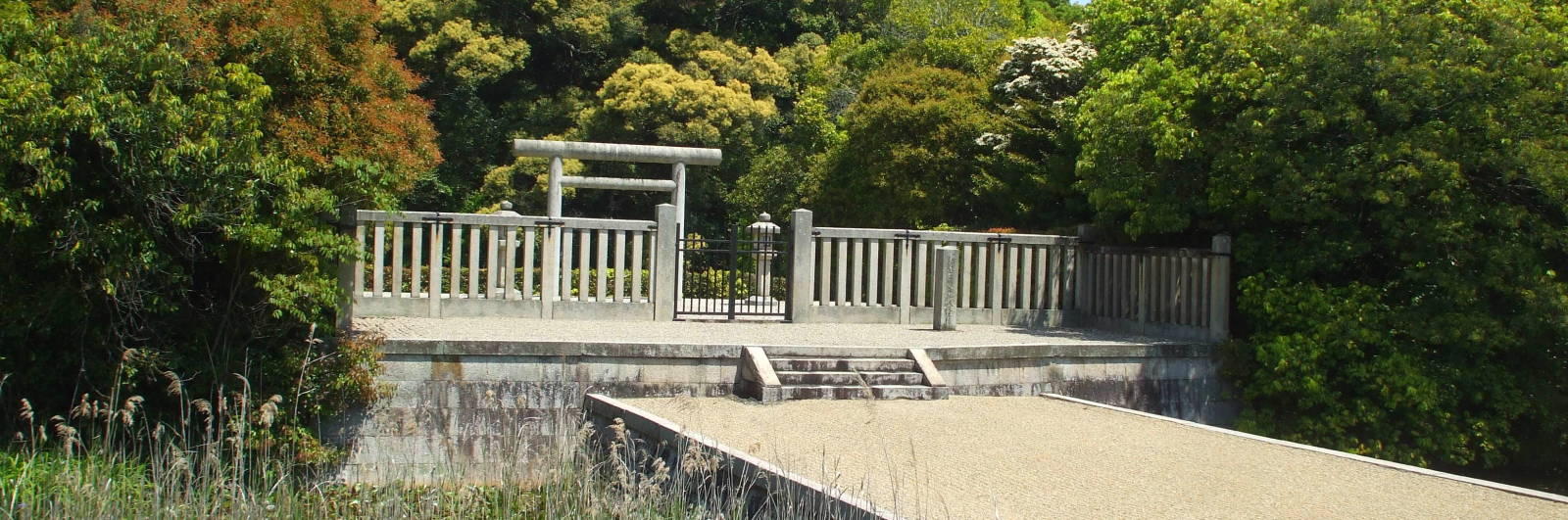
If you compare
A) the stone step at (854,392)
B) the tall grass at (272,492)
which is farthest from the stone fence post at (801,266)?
the tall grass at (272,492)

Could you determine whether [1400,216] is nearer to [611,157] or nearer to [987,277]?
[987,277]

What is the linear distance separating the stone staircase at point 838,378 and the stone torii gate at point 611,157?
787 cm

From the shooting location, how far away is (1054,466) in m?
6.92

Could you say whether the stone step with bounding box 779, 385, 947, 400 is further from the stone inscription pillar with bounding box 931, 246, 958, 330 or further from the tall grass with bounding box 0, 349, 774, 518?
the stone inscription pillar with bounding box 931, 246, 958, 330

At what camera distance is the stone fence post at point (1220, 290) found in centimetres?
1105

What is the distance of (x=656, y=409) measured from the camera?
8539mm

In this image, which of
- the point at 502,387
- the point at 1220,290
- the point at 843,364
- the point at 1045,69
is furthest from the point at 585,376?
the point at 1045,69

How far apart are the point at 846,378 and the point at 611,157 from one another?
32.7 feet

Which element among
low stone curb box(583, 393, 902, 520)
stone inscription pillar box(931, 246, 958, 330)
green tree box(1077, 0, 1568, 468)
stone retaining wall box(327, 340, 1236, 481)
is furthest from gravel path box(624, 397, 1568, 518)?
stone inscription pillar box(931, 246, 958, 330)

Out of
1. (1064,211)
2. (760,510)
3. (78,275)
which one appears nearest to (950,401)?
(760,510)

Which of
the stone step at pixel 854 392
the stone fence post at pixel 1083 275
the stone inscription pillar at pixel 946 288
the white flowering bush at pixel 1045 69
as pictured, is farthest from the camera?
the white flowering bush at pixel 1045 69

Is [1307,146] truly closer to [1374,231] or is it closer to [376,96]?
[1374,231]

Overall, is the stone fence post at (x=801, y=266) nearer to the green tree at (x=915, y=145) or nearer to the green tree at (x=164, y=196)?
the green tree at (x=164, y=196)

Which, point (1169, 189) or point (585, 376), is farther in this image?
point (1169, 189)
